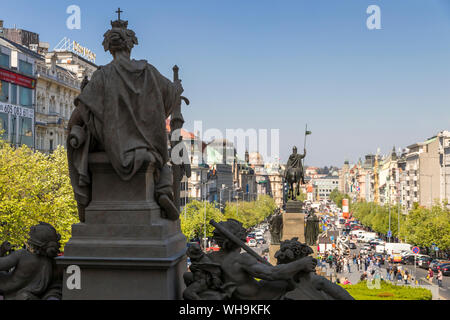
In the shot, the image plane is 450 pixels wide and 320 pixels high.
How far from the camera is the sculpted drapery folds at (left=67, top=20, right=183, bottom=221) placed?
277 inches

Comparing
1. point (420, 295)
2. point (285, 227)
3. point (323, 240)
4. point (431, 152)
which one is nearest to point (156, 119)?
point (420, 295)

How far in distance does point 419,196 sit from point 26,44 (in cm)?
7106

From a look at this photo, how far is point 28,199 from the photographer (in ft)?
99.2

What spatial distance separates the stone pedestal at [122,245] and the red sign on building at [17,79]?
51.5m

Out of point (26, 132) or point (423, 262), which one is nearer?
point (423, 262)

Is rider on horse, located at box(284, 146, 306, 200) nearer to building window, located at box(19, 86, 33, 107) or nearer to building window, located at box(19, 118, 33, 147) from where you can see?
building window, located at box(19, 118, 33, 147)

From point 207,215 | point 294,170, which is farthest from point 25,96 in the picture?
point 294,170

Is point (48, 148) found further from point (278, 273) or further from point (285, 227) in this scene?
point (278, 273)

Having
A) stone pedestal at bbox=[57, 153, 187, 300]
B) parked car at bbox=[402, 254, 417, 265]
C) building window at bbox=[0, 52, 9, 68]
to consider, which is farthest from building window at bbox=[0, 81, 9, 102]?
stone pedestal at bbox=[57, 153, 187, 300]

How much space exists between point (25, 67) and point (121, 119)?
56.4 m

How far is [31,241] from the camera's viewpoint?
741 cm

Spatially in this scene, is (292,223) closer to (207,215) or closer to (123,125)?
(123,125)

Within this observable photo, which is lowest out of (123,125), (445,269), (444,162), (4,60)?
(445,269)
